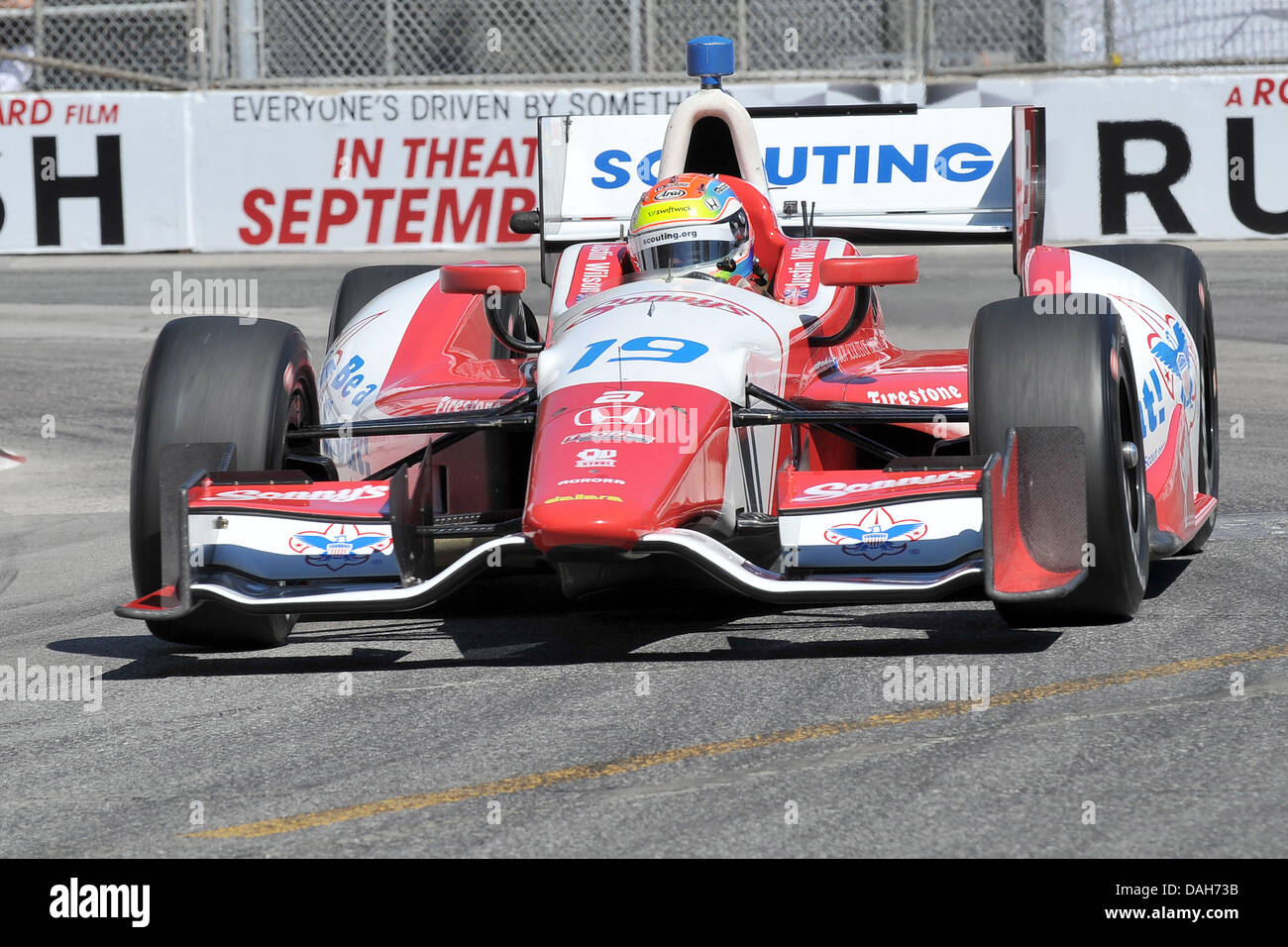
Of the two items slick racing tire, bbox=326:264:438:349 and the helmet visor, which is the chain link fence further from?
the helmet visor

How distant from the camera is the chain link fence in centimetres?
1538

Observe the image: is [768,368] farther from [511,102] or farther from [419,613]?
[511,102]

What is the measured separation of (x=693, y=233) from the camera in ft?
21.9

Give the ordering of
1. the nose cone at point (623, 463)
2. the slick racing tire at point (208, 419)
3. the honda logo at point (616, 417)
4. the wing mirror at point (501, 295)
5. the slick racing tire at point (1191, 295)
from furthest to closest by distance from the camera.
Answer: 1. the slick racing tire at point (1191, 295)
2. the wing mirror at point (501, 295)
3. the slick racing tire at point (208, 419)
4. the honda logo at point (616, 417)
5. the nose cone at point (623, 463)

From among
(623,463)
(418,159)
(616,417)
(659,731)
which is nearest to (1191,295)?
(616,417)

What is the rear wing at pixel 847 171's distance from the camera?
8477 millimetres

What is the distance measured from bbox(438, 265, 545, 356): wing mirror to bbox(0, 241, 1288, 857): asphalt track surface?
3.16ft

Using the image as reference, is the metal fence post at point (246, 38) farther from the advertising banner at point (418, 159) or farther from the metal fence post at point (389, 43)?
the metal fence post at point (389, 43)

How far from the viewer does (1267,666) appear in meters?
5.21

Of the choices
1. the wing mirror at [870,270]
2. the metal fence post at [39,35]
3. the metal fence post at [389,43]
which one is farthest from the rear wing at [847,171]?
the metal fence post at [39,35]

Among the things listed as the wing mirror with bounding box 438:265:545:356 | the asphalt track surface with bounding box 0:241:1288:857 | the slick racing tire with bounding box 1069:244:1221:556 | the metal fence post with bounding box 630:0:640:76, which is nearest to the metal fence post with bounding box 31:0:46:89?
the metal fence post with bounding box 630:0:640:76

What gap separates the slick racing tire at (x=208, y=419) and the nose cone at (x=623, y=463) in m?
0.87
